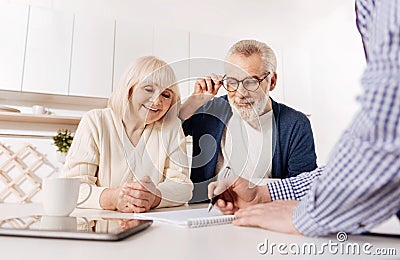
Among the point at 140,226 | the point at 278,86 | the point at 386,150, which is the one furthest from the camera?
the point at 278,86

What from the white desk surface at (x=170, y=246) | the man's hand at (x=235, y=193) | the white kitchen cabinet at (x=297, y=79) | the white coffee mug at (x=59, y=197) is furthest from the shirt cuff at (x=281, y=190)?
the white kitchen cabinet at (x=297, y=79)

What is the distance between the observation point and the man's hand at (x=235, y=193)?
27.0 inches

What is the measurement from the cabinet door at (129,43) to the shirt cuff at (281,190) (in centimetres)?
147

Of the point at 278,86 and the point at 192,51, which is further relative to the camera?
the point at 278,86

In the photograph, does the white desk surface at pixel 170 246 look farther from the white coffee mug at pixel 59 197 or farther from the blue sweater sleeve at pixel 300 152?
the blue sweater sleeve at pixel 300 152

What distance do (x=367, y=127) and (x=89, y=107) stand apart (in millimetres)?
2066

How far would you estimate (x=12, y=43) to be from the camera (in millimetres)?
1901

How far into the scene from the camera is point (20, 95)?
6.56ft

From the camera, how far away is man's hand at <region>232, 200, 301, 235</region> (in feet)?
1.64

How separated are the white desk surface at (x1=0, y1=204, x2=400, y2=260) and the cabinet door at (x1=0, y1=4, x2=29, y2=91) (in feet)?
5.57

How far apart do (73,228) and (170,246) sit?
0.46 ft

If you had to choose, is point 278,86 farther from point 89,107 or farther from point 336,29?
point 89,107

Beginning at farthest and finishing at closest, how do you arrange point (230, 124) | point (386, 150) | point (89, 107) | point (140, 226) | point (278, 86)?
point (278, 86) < point (89, 107) < point (230, 124) < point (140, 226) < point (386, 150)

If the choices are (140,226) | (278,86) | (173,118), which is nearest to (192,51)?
(278,86)
